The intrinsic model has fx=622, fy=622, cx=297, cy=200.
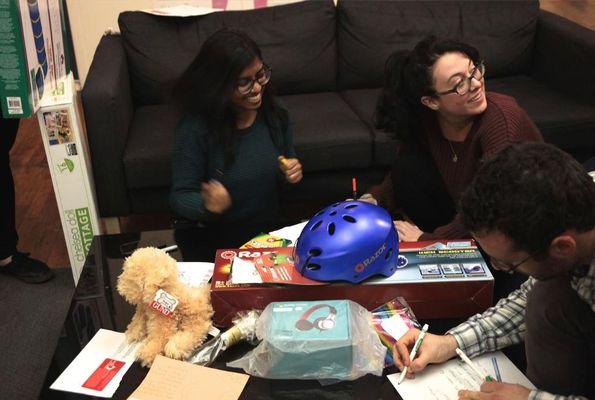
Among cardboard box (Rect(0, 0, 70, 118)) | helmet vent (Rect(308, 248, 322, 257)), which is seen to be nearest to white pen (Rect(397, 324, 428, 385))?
helmet vent (Rect(308, 248, 322, 257))

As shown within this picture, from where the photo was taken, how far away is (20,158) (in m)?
3.66

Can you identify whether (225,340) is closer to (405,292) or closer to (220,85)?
(405,292)

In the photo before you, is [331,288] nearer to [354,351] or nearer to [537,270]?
[354,351]

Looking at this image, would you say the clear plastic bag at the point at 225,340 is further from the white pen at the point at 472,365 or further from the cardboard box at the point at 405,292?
the white pen at the point at 472,365

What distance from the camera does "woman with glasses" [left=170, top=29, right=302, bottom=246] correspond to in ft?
5.98

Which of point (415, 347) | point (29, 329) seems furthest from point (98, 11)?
point (415, 347)

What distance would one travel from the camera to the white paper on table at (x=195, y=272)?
150 centimetres

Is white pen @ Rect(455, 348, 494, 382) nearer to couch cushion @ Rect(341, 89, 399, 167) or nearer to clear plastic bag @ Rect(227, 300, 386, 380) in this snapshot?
clear plastic bag @ Rect(227, 300, 386, 380)

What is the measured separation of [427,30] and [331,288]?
2146 millimetres

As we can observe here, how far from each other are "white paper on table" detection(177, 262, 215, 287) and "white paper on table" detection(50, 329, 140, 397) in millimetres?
213

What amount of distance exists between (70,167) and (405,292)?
129 centimetres

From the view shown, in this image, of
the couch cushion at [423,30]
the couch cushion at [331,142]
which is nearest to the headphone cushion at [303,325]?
the couch cushion at [331,142]

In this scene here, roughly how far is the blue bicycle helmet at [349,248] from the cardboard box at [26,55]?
1.02m

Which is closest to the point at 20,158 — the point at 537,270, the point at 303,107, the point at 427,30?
the point at 303,107
